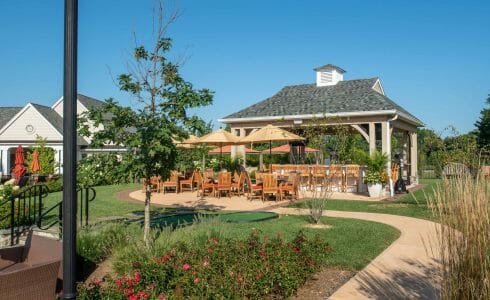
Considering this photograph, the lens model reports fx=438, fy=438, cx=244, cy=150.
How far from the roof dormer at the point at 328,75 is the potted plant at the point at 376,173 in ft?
27.9

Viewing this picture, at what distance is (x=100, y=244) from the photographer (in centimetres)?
693

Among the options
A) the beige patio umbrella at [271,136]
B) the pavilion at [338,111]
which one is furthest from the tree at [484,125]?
the beige patio umbrella at [271,136]

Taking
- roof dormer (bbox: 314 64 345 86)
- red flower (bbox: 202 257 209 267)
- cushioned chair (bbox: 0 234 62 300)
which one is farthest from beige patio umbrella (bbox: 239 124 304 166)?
cushioned chair (bbox: 0 234 62 300)

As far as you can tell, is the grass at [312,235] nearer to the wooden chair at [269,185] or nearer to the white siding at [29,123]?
the wooden chair at [269,185]

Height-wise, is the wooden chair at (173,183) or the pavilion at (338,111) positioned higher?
the pavilion at (338,111)

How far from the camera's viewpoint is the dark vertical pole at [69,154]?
2.82m

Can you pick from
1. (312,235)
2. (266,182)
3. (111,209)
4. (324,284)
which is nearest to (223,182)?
(266,182)

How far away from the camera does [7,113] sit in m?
36.1

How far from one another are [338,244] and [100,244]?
4.02 meters

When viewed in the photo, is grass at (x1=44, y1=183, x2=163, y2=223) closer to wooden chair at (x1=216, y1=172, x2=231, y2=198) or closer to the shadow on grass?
wooden chair at (x1=216, y1=172, x2=231, y2=198)

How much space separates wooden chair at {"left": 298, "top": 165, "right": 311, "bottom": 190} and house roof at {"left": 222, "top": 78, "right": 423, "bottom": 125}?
251 cm

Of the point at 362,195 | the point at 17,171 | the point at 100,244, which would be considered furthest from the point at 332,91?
the point at 100,244

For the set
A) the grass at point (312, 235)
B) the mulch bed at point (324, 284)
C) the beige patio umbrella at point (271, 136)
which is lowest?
the mulch bed at point (324, 284)

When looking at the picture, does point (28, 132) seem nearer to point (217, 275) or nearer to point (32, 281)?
point (32, 281)
